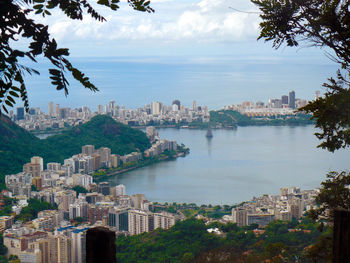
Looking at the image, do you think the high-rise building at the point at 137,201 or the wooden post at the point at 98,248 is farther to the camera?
the high-rise building at the point at 137,201

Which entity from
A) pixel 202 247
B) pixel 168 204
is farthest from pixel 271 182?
pixel 202 247

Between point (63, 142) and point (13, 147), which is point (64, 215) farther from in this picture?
point (63, 142)

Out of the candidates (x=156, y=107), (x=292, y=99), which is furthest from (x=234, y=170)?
(x=292, y=99)

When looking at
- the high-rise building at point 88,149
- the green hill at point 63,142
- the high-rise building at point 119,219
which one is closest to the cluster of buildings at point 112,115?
the green hill at point 63,142

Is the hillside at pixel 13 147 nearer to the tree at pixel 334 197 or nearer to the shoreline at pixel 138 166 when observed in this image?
the shoreline at pixel 138 166

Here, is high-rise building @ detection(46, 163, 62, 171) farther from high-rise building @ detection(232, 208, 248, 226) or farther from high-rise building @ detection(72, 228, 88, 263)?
high-rise building @ detection(72, 228, 88, 263)

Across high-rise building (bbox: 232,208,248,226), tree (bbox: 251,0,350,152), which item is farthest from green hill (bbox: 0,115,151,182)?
tree (bbox: 251,0,350,152)
